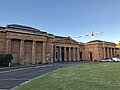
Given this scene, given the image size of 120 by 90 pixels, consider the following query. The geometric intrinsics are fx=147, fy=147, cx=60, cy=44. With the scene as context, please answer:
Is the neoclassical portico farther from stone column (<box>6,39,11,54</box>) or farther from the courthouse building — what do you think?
stone column (<box>6,39,11,54</box>)

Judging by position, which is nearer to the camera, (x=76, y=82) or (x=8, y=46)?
(x=76, y=82)

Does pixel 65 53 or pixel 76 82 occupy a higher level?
pixel 65 53

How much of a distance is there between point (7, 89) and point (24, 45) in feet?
124

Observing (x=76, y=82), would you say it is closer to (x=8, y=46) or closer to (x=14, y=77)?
(x=14, y=77)

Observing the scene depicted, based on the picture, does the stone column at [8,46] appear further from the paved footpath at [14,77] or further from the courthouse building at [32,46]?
the paved footpath at [14,77]

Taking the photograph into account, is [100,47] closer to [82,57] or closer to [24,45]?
[82,57]

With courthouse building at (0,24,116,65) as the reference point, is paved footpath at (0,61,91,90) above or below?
below

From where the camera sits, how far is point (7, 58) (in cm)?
3869

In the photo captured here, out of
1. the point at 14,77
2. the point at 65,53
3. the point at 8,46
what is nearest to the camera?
the point at 14,77

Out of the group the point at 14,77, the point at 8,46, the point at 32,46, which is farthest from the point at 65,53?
the point at 14,77

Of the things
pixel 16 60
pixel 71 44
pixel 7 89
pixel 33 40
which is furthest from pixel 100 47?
pixel 7 89

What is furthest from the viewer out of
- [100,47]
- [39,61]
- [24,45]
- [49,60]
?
[100,47]

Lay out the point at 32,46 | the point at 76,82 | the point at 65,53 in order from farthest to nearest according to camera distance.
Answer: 1. the point at 65,53
2. the point at 32,46
3. the point at 76,82

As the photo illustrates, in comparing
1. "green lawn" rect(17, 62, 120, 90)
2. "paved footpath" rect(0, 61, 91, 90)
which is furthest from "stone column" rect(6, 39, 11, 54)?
"green lawn" rect(17, 62, 120, 90)
